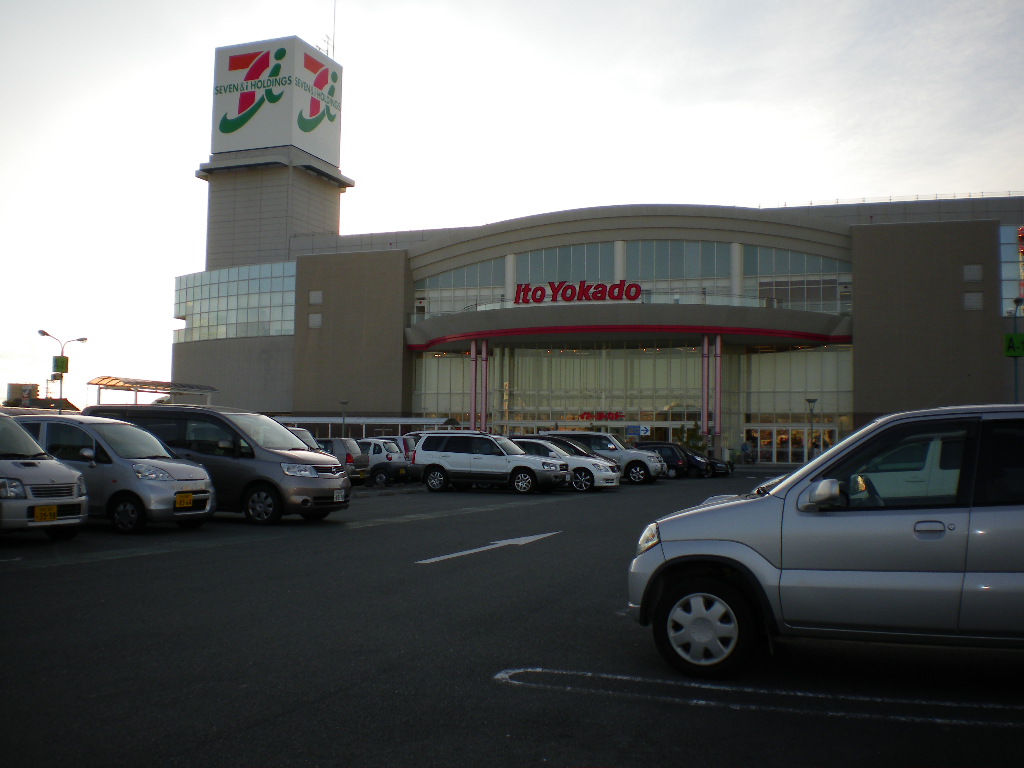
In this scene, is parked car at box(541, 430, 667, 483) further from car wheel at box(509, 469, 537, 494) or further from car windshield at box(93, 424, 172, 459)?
car windshield at box(93, 424, 172, 459)

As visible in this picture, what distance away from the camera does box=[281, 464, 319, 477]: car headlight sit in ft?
49.2

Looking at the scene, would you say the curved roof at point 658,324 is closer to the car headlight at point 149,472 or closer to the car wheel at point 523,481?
the car wheel at point 523,481

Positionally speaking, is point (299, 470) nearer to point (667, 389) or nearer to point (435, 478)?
point (435, 478)

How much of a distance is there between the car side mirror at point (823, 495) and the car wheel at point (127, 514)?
10734mm

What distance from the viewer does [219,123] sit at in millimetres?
70938

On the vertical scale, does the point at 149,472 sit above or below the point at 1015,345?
below

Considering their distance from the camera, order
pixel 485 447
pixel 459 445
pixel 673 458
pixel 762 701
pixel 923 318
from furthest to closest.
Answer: pixel 923 318, pixel 673 458, pixel 459 445, pixel 485 447, pixel 762 701

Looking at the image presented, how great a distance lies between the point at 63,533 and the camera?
483 inches

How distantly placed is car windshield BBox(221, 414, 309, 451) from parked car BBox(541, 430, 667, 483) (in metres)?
15.4

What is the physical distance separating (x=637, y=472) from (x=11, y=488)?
22772mm

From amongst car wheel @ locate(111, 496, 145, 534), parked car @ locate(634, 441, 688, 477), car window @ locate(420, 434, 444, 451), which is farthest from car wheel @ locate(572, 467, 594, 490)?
car wheel @ locate(111, 496, 145, 534)

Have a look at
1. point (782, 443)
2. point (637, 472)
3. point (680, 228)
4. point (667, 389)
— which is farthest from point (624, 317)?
point (637, 472)

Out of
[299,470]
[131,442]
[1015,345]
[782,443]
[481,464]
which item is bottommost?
[481,464]

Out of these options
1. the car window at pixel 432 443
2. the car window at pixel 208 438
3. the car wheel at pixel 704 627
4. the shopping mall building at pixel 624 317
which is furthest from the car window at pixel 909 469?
the shopping mall building at pixel 624 317
